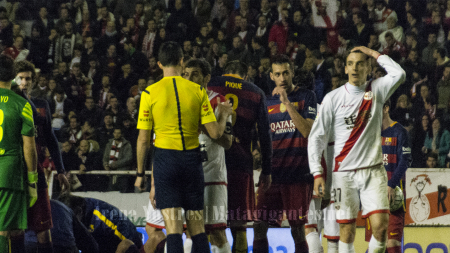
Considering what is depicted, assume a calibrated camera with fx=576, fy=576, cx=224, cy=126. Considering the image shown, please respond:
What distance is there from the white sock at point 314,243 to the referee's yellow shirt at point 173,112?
101 inches

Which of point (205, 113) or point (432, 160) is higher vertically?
point (205, 113)

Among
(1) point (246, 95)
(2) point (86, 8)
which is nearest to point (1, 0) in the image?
(2) point (86, 8)

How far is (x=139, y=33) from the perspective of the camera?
15.3 meters

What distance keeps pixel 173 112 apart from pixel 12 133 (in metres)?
1.69

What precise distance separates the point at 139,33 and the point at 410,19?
23.3 ft

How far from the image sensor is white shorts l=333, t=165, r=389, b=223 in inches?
238

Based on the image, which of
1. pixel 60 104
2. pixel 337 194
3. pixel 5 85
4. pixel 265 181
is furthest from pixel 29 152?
pixel 60 104

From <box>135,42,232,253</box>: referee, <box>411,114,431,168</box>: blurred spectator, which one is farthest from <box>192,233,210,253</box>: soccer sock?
<box>411,114,431,168</box>: blurred spectator

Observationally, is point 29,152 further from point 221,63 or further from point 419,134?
point 419,134

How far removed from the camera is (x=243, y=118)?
22.8ft

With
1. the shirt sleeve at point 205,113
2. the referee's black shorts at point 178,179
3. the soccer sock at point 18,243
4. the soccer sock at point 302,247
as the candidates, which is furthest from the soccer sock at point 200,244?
the soccer sock at point 302,247

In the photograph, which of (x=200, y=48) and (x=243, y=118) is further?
Result: (x=200, y=48)

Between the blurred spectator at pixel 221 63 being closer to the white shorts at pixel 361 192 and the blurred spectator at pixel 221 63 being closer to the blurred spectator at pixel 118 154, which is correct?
the blurred spectator at pixel 118 154

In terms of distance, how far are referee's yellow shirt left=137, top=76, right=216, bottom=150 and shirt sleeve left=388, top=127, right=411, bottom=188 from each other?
9.34 ft
